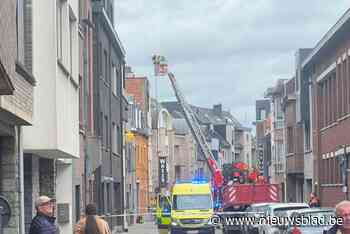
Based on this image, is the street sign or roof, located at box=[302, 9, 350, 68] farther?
the street sign

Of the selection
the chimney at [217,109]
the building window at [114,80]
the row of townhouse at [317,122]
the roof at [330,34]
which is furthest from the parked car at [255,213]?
the chimney at [217,109]

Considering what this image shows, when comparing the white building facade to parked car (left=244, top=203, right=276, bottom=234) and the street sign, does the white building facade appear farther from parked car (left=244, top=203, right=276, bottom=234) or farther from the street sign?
the street sign

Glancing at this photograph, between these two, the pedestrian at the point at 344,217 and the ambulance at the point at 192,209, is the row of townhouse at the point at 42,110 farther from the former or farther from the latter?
the ambulance at the point at 192,209

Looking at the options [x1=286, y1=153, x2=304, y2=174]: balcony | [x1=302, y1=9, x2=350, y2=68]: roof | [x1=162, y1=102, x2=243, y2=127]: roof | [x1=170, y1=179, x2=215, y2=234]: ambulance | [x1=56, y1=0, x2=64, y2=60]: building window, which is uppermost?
[x1=162, y1=102, x2=243, y2=127]: roof

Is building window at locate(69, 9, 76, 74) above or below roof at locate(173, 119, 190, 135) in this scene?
below

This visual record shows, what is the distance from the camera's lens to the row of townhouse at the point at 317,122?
3681 cm

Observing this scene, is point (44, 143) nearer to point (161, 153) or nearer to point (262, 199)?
point (262, 199)

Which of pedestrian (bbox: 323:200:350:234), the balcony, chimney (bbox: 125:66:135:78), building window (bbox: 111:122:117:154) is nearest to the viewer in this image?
pedestrian (bbox: 323:200:350:234)

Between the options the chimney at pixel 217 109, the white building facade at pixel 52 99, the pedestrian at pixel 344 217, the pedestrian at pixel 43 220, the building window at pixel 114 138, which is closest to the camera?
the pedestrian at pixel 344 217

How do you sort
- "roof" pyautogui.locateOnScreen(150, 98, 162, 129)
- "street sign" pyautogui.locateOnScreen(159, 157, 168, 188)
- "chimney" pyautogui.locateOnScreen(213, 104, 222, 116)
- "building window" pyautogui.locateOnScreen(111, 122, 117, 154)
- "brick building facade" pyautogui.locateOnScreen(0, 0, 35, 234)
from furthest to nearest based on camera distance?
1. "chimney" pyautogui.locateOnScreen(213, 104, 222, 116)
2. "roof" pyautogui.locateOnScreen(150, 98, 162, 129)
3. "street sign" pyautogui.locateOnScreen(159, 157, 168, 188)
4. "building window" pyautogui.locateOnScreen(111, 122, 117, 154)
5. "brick building facade" pyautogui.locateOnScreen(0, 0, 35, 234)

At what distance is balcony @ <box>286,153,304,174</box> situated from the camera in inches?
2133

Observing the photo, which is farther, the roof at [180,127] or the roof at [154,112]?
the roof at [180,127]

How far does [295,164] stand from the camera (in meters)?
55.6

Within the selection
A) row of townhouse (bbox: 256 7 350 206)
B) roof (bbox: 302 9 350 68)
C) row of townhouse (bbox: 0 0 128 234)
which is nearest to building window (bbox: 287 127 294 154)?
row of townhouse (bbox: 256 7 350 206)
